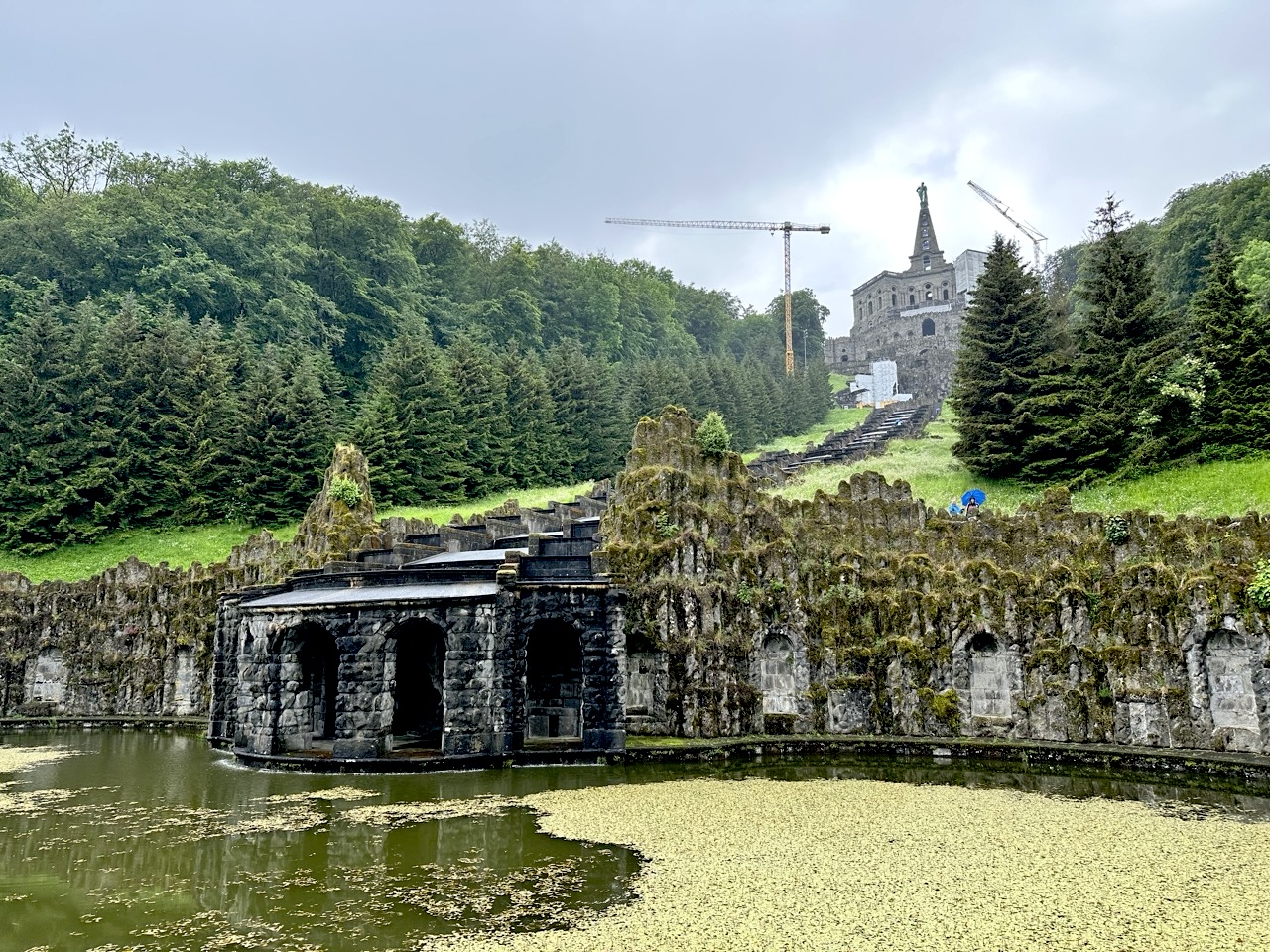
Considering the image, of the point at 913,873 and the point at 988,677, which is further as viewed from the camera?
the point at 988,677

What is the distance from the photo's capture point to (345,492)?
31.9 meters

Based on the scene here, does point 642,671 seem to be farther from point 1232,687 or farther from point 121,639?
point 121,639

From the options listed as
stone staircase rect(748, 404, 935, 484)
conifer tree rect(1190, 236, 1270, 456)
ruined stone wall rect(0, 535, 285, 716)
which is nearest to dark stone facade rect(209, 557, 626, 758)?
ruined stone wall rect(0, 535, 285, 716)

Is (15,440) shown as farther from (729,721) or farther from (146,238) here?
(729,721)

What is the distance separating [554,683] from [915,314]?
104509 millimetres

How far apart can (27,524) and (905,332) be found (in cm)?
10207

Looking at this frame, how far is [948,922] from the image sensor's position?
9070 millimetres

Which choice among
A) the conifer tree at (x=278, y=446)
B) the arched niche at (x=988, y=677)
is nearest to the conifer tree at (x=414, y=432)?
the conifer tree at (x=278, y=446)

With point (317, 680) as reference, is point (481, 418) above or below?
above

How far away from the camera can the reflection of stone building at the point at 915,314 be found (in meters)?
108

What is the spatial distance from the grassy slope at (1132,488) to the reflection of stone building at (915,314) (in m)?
68.7

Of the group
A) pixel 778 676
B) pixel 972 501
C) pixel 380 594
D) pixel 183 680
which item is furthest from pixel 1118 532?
pixel 183 680


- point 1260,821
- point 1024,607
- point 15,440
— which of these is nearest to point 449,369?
point 15,440

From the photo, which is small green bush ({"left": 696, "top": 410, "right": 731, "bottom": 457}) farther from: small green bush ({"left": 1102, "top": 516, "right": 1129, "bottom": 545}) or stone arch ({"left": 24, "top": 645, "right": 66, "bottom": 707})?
stone arch ({"left": 24, "top": 645, "right": 66, "bottom": 707})
